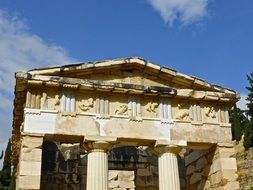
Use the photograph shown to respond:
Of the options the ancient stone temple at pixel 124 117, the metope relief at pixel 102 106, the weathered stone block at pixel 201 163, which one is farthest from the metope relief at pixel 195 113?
the metope relief at pixel 102 106

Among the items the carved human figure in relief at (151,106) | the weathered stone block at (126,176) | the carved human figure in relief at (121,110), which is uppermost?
the carved human figure in relief at (151,106)

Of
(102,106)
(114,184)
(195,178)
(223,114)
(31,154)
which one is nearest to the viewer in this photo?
(31,154)

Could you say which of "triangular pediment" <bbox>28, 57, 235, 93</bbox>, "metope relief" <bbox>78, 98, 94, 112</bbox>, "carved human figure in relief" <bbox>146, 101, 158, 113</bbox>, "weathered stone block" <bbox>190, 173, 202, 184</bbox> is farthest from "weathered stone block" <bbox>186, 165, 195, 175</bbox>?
"metope relief" <bbox>78, 98, 94, 112</bbox>

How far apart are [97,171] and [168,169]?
2.19 metres

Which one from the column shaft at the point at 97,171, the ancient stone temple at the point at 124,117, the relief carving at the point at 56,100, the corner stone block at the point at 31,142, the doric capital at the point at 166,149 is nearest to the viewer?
the corner stone block at the point at 31,142

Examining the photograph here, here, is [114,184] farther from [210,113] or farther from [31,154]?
[31,154]

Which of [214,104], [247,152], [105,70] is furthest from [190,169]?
[247,152]

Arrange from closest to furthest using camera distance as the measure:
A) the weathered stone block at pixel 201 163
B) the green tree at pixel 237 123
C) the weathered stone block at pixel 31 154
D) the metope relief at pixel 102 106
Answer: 1. the weathered stone block at pixel 31 154
2. the metope relief at pixel 102 106
3. the weathered stone block at pixel 201 163
4. the green tree at pixel 237 123

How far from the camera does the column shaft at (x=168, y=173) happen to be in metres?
12.5

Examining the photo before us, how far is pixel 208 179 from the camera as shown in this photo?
13906 mm

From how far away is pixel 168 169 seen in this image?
41.6 feet

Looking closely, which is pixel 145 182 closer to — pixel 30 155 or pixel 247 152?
pixel 30 155

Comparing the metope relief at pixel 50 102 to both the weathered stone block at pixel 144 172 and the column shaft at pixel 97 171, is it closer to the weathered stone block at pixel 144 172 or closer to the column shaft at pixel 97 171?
the column shaft at pixel 97 171

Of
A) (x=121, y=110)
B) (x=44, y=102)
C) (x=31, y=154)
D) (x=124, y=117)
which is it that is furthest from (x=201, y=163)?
(x=31, y=154)
